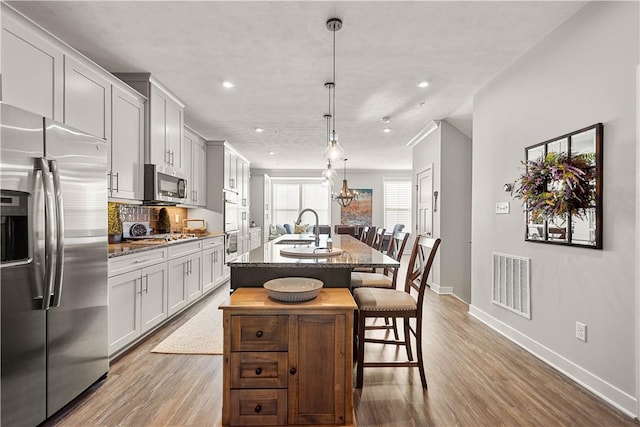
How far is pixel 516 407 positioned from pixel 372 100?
335 cm

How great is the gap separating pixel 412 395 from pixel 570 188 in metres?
1.73

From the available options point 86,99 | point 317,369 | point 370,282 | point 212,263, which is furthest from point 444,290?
point 86,99

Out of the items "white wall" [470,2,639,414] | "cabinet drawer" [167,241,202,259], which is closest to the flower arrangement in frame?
"white wall" [470,2,639,414]

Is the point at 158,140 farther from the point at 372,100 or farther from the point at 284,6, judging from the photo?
the point at 372,100

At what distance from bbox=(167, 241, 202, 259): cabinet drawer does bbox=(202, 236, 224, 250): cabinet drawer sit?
17cm

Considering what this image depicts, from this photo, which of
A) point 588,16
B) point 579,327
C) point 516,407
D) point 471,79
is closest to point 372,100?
point 471,79

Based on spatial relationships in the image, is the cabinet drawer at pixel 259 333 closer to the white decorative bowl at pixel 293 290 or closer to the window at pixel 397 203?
the white decorative bowl at pixel 293 290

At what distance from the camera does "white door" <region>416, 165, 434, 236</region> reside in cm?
547

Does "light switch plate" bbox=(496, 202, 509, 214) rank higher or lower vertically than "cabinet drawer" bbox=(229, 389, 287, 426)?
higher

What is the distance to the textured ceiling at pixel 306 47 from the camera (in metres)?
2.34

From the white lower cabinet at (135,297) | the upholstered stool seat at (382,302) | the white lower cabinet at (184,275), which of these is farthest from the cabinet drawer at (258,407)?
the white lower cabinet at (184,275)

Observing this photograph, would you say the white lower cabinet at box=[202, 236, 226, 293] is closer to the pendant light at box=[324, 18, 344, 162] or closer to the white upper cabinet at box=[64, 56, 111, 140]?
the white upper cabinet at box=[64, 56, 111, 140]

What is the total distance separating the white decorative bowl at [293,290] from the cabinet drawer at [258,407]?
1.56ft

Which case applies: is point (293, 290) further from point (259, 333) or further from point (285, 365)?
point (285, 365)
